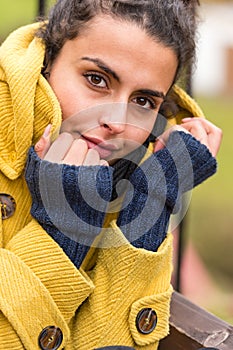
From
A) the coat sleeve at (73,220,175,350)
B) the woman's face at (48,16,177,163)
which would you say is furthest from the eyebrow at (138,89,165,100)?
the coat sleeve at (73,220,175,350)

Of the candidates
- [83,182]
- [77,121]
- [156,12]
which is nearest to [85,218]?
[83,182]

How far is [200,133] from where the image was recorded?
5.46 feet

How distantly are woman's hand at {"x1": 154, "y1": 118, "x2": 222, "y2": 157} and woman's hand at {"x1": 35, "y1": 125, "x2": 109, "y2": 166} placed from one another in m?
0.27

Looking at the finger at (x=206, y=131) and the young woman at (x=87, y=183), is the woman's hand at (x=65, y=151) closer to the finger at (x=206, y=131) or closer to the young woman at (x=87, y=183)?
the young woman at (x=87, y=183)

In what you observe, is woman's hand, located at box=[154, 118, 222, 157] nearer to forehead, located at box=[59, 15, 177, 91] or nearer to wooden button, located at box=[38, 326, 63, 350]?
forehead, located at box=[59, 15, 177, 91]

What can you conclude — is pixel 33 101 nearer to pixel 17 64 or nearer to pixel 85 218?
pixel 17 64

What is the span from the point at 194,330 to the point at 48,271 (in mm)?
369

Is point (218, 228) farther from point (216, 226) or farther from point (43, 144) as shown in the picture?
point (43, 144)

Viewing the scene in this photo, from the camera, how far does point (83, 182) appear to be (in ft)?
4.48

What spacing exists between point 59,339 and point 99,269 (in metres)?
0.17

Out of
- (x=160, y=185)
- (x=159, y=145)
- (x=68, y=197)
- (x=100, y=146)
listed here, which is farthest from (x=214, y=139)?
(x=68, y=197)

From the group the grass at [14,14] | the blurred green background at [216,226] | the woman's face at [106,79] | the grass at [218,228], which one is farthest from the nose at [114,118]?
the grass at [14,14]

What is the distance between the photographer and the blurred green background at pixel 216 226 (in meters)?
3.39

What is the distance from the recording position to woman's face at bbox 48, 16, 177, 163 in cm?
141
